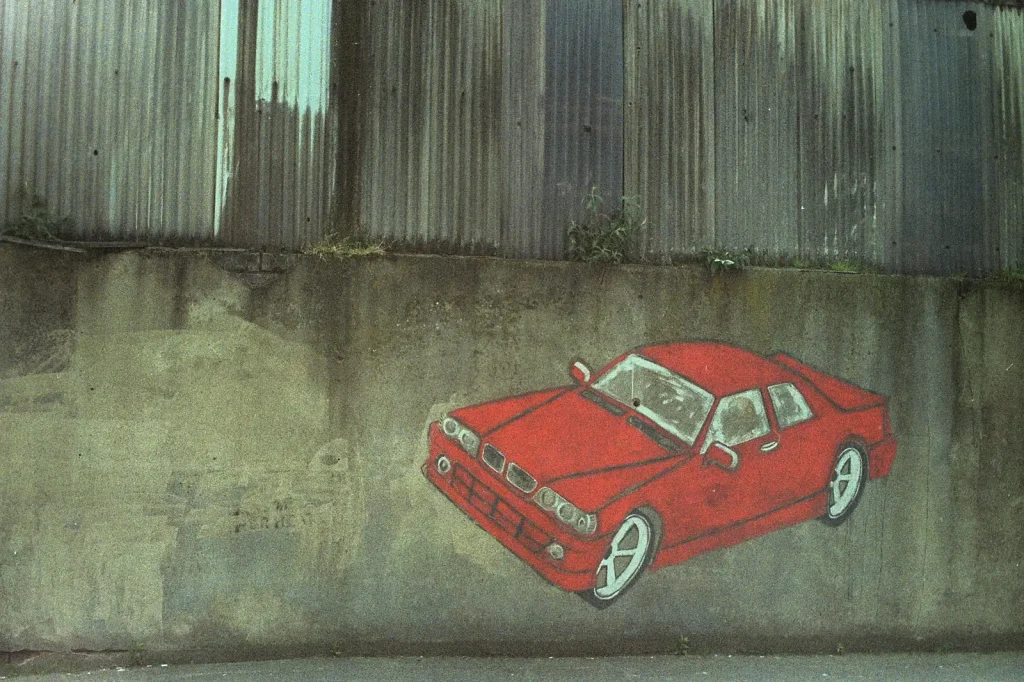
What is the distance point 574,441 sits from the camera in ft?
20.1

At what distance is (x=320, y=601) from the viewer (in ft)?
19.2

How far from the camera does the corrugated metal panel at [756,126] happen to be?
657 cm

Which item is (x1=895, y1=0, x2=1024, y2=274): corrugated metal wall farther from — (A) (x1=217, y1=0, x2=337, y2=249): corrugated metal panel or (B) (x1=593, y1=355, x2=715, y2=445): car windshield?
(A) (x1=217, y1=0, x2=337, y2=249): corrugated metal panel

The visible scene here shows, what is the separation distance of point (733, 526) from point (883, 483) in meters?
1.33

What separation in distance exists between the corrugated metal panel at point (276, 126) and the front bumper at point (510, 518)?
196cm

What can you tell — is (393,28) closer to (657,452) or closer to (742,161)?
(742,161)

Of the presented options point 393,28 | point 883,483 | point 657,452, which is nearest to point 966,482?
point 883,483

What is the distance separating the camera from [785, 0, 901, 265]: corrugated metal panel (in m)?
6.67

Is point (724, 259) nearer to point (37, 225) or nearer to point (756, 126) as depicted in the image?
point (756, 126)

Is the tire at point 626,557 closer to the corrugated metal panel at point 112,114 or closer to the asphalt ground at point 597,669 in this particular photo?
the asphalt ground at point 597,669

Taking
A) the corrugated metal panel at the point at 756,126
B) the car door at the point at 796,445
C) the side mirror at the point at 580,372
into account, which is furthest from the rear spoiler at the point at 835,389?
the side mirror at the point at 580,372

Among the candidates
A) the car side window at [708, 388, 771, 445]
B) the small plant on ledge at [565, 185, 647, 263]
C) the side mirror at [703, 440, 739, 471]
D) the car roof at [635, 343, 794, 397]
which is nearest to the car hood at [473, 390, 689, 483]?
the side mirror at [703, 440, 739, 471]

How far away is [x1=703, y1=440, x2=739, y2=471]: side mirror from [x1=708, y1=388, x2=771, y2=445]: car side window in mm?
46

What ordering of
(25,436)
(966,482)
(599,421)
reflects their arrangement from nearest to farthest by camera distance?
(25,436) → (599,421) → (966,482)
